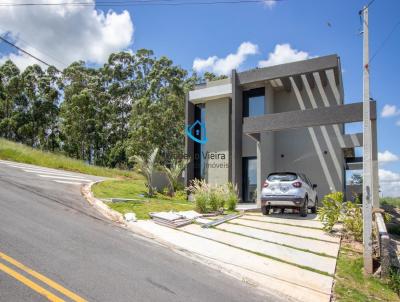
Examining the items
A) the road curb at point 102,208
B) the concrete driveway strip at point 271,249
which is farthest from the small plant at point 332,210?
the road curb at point 102,208

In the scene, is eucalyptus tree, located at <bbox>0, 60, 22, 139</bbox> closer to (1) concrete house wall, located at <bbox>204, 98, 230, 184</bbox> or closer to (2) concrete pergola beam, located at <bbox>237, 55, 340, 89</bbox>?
(1) concrete house wall, located at <bbox>204, 98, 230, 184</bbox>

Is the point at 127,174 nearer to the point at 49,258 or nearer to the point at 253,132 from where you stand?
the point at 253,132

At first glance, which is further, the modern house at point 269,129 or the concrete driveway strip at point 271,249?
the modern house at point 269,129

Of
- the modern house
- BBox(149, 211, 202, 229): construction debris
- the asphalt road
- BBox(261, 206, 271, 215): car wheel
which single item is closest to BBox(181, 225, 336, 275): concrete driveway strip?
BBox(149, 211, 202, 229): construction debris

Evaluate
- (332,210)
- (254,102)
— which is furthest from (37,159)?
(332,210)

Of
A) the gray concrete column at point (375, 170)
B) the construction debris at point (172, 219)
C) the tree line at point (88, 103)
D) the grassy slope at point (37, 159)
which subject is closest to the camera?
the construction debris at point (172, 219)

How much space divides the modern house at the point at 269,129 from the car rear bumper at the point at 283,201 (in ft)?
8.30

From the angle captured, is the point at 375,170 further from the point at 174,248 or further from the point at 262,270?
the point at 174,248

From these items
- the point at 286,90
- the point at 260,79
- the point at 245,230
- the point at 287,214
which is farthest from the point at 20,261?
the point at 286,90

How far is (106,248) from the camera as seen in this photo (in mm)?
7102

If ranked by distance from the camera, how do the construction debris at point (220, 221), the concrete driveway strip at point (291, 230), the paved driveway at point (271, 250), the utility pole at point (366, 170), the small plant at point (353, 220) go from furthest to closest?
the construction debris at point (220, 221) < the concrete driveway strip at point (291, 230) < the small plant at point (353, 220) < the utility pole at point (366, 170) < the paved driveway at point (271, 250)

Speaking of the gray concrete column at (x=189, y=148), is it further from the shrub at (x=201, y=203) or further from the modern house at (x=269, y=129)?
the shrub at (x=201, y=203)

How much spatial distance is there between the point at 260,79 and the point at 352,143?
5585 mm

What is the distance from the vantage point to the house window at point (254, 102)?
1916 centimetres
